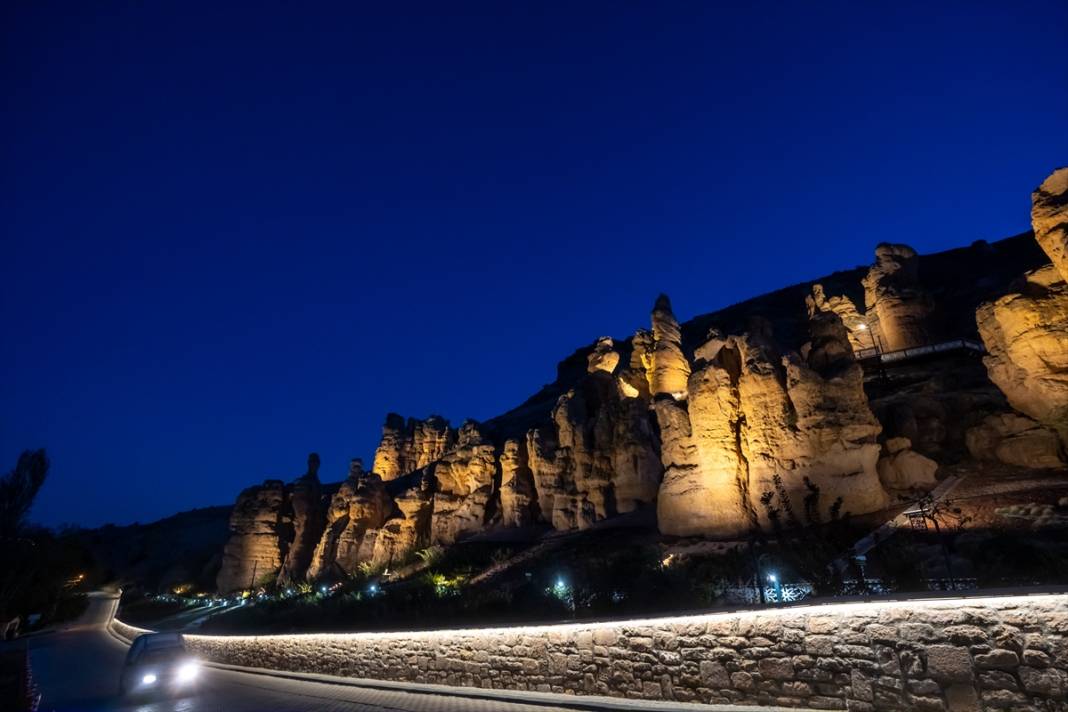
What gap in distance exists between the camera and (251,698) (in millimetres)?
13094

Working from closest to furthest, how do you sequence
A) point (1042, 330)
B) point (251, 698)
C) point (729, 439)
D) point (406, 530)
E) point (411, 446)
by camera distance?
point (251, 698) < point (1042, 330) < point (729, 439) < point (406, 530) < point (411, 446)

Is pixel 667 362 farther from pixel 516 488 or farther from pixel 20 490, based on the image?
pixel 20 490

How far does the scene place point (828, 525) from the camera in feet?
57.0

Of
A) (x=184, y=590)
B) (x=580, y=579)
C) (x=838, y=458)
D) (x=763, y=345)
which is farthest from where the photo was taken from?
(x=184, y=590)

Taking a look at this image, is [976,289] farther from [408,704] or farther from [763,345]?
[408,704]

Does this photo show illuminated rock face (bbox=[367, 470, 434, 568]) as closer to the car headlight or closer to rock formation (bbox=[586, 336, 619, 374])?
rock formation (bbox=[586, 336, 619, 374])

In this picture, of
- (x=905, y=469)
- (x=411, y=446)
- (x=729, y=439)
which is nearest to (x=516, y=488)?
(x=729, y=439)

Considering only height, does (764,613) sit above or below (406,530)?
below

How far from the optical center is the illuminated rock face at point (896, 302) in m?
35.8

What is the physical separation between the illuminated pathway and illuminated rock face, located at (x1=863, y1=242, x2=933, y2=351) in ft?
116

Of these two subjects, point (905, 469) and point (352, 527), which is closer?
point (905, 469)

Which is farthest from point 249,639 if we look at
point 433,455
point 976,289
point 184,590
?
point 976,289

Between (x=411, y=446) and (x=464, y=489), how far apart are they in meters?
24.5

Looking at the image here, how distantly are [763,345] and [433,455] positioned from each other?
4268cm
